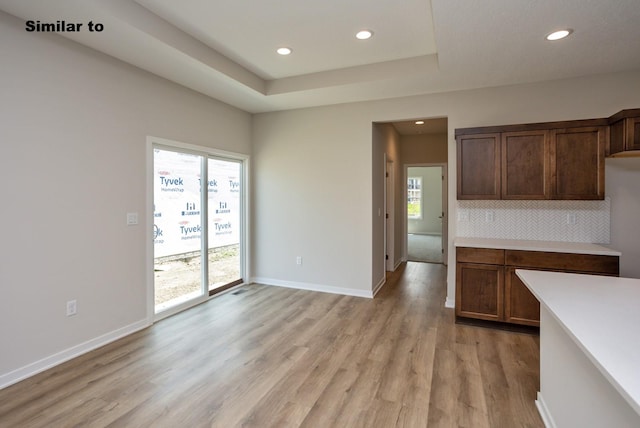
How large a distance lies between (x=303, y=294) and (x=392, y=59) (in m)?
3.24

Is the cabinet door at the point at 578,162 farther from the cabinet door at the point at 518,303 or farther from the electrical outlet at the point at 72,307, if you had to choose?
the electrical outlet at the point at 72,307

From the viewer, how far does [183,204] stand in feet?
13.1

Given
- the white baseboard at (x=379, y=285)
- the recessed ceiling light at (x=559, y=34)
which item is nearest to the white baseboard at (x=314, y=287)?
the white baseboard at (x=379, y=285)

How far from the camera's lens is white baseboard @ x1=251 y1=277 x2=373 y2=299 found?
4.61 metres

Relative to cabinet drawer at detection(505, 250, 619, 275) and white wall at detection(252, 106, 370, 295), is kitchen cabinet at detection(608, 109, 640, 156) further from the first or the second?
white wall at detection(252, 106, 370, 295)

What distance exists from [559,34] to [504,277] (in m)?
2.24

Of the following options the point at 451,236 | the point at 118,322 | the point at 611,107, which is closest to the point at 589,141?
the point at 611,107

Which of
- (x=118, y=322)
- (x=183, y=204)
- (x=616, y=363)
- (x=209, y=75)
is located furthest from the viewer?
(x=183, y=204)

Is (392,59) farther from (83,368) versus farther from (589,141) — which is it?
(83,368)

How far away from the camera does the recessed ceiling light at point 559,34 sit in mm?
2575

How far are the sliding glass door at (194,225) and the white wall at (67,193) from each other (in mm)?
264

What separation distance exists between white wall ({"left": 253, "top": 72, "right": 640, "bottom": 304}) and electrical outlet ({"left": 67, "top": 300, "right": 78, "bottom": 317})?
268 cm

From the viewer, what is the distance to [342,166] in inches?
183

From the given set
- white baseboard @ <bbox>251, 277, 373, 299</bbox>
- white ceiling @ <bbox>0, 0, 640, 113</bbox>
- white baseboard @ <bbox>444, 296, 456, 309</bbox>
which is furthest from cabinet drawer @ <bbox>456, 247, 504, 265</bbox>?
white ceiling @ <bbox>0, 0, 640, 113</bbox>
